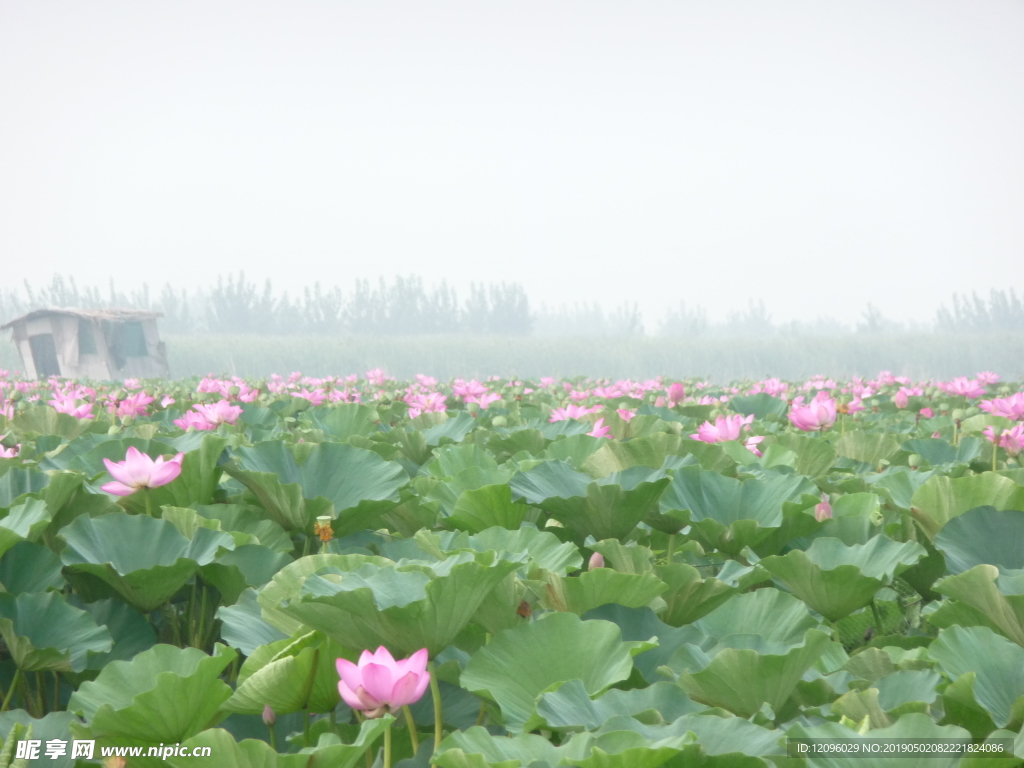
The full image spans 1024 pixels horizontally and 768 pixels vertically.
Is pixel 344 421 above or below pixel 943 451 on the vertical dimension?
above

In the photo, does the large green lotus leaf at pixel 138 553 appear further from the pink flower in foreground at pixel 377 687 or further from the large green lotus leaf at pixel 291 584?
the pink flower in foreground at pixel 377 687

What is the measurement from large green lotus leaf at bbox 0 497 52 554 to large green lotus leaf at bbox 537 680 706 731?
2.53 ft

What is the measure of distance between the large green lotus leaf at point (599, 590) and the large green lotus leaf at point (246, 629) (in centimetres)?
32

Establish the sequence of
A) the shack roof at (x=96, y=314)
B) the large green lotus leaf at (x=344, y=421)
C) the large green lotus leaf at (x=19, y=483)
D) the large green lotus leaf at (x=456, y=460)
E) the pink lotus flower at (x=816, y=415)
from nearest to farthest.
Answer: the large green lotus leaf at (x=19, y=483) < the large green lotus leaf at (x=456, y=460) < the large green lotus leaf at (x=344, y=421) < the pink lotus flower at (x=816, y=415) < the shack roof at (x=96, y=314)

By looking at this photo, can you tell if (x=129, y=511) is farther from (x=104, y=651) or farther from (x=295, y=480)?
(x=104, y=651)

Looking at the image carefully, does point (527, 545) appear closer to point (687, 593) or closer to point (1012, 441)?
point (687, 593)

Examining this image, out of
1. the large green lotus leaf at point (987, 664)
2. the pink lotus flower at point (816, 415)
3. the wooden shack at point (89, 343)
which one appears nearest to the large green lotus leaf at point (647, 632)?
the large green lotus leaf at point (987, 664)

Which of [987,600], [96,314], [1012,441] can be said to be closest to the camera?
[987,600]

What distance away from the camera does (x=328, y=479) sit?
4.83 feet

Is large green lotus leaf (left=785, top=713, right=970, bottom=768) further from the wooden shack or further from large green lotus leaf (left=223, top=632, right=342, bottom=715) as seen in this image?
the wooden shack

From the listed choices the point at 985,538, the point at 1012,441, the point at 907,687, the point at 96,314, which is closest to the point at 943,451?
the point at 1012,441

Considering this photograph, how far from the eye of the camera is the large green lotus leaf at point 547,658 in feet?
2.61

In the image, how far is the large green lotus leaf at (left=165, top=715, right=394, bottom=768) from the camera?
65cm

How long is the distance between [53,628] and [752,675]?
840 millimetres
